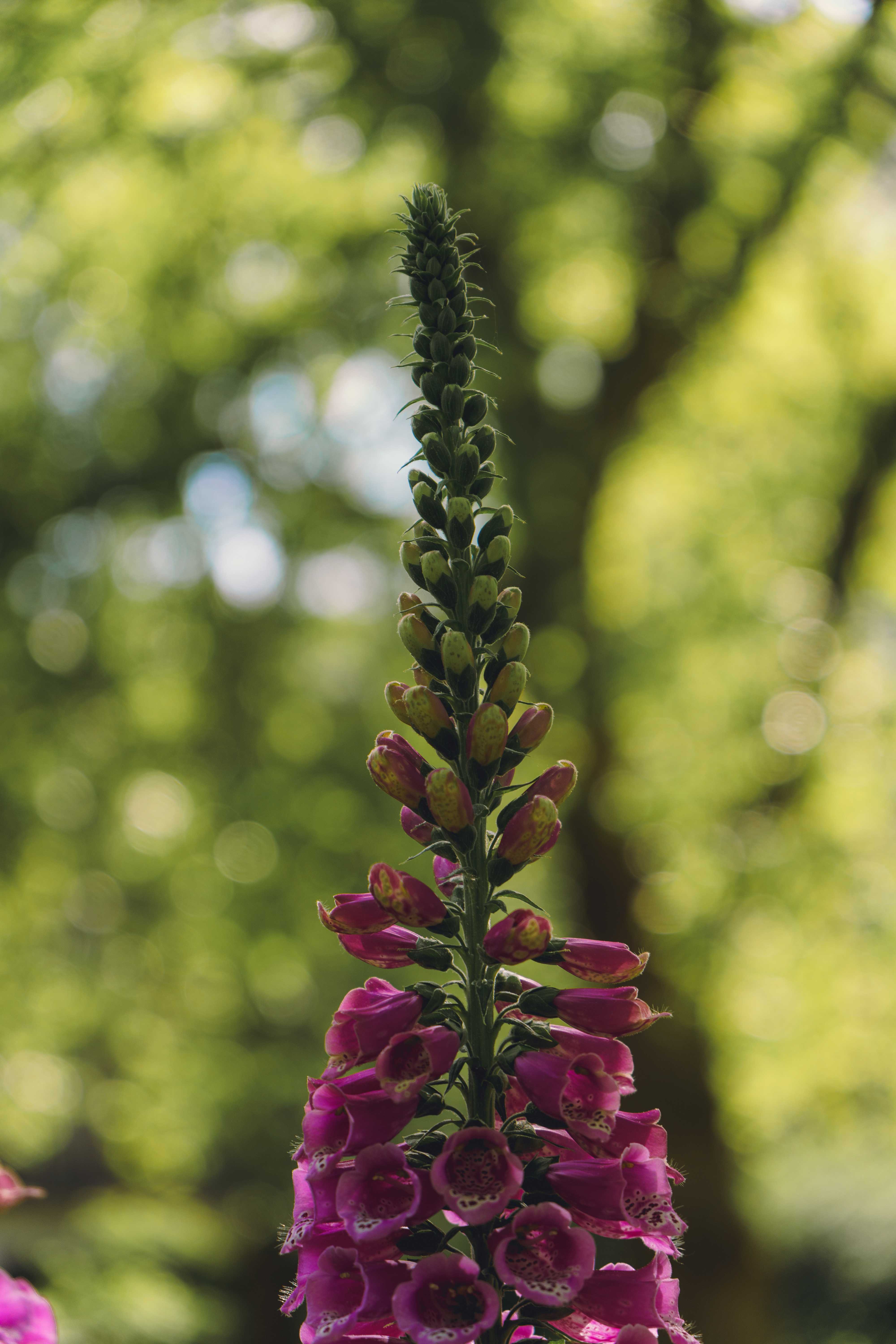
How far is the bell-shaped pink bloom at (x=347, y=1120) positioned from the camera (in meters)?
1.06

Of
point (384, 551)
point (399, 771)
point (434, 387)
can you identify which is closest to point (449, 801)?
point (399, 771)

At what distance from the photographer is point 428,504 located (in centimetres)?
124

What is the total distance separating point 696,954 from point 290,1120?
2995 millimetres

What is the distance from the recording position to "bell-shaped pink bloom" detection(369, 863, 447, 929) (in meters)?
1.13

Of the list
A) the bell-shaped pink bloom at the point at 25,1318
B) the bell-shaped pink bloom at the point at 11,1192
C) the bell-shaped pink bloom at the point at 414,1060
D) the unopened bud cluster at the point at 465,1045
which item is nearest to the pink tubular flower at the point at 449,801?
the unopened bud cluster at the point at 465,1045

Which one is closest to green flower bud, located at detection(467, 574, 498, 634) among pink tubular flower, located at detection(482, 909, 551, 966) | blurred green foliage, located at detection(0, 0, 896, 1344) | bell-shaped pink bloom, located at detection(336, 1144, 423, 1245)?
pink tubular flower, located at detection(482, 909, 551, 966)

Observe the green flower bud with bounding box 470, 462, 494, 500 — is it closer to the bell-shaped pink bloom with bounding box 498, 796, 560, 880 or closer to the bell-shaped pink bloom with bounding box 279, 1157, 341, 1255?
the bell-shaped pink bloom with bounding box 498, 796, 560, 880

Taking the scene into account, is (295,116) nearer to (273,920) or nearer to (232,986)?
(273,920)

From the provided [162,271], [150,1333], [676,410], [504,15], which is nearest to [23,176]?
[162,271]

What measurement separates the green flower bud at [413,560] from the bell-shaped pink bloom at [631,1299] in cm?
78

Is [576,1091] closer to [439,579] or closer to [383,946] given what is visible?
[383,946]

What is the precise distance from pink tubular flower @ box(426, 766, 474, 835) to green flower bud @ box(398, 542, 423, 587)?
0.76ft

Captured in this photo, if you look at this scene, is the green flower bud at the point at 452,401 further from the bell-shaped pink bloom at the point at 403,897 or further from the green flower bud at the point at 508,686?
the bell-shaped pink bloom at the point at 403,897

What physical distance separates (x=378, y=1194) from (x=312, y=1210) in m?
0.09
